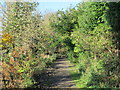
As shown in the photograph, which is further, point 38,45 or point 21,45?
point 38,45

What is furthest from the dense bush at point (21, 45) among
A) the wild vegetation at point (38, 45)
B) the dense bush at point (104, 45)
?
the dense bush at point (104, 45)

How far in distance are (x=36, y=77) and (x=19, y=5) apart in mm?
2627

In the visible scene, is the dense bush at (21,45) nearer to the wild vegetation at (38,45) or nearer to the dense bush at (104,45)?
the wild vegetation at (38,45)

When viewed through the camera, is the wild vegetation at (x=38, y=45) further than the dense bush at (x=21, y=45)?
Yes

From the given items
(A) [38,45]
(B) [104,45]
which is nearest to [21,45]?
(A) [38,45]

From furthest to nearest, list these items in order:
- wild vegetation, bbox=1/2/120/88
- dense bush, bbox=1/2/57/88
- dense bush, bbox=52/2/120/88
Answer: dense bush, bbox=52/2/120/88
wild vegetation, bbox=1/2/120/88
dense bush, bbox=1/2/57/88

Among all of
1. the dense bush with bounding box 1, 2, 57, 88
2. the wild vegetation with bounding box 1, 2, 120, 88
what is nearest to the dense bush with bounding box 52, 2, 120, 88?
the wild vegetation with bounding box 1, 2, 120, 88

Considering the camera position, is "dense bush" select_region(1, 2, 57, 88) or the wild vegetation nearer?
"dense bush" select_region(1, 2, 57, 88)

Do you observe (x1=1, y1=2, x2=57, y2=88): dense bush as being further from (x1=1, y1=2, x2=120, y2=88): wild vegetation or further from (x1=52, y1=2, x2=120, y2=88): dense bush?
(x1=52, y1=2, x2=120, y2=88): dense bush

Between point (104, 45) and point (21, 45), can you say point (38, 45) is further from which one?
point (104, 45)

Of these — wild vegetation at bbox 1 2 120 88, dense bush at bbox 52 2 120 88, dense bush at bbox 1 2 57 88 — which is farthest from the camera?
dense bush at bbox 52 2 120 88

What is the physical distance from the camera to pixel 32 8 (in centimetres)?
617

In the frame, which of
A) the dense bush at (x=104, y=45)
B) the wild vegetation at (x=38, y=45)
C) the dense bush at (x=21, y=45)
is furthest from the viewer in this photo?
the dense bush at (x=104, y=45)

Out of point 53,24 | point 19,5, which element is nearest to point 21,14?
point 19,5
